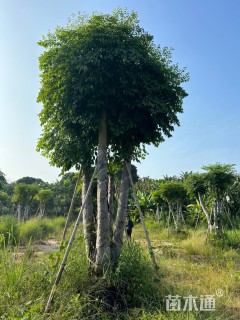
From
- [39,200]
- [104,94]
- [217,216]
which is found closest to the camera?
[104,94]

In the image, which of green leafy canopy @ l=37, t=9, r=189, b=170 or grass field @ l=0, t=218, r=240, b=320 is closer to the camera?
grass field @ l=0, t=218, r=240, b=320

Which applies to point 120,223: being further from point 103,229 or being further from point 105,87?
point 105,87

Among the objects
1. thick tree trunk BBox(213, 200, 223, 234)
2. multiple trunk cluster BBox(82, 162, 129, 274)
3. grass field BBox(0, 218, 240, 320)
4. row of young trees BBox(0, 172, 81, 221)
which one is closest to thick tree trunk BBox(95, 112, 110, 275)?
multiple trunk cluster BBox(82, 162, 129, 274)

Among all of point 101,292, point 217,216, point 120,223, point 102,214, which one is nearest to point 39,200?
point 217,216

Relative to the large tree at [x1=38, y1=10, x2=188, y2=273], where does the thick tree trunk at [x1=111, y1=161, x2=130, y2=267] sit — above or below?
below

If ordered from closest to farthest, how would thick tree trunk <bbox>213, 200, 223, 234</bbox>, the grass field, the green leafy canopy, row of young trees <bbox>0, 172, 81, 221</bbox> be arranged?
the grass field → the green leafy canopy → thick tree trunk <bbox>213, 200, 223, 234</bbox> → row of young trees <bbox>0, 172, 81, 221</bbox>

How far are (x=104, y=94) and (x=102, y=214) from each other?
192 cm

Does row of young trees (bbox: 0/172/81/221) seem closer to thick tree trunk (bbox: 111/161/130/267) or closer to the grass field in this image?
thick tree trunk (bbox: 111/161/130/267)

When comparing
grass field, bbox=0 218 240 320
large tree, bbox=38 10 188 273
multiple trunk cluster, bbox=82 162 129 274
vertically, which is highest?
large tree, bbox=38 10 188 273

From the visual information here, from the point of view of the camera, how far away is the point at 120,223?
5145 millimetres

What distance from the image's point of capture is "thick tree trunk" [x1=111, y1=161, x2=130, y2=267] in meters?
4.96

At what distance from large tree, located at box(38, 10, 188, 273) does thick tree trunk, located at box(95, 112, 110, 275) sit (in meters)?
0.01

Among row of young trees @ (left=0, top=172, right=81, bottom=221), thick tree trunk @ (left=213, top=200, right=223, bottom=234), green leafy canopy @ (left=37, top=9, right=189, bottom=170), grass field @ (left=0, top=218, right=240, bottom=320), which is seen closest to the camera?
grass field @ (left=0, top=218, right=240, bottom=320)

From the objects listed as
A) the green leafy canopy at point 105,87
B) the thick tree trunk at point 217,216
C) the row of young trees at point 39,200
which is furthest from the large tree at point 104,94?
the row of young trees at point 39,200
